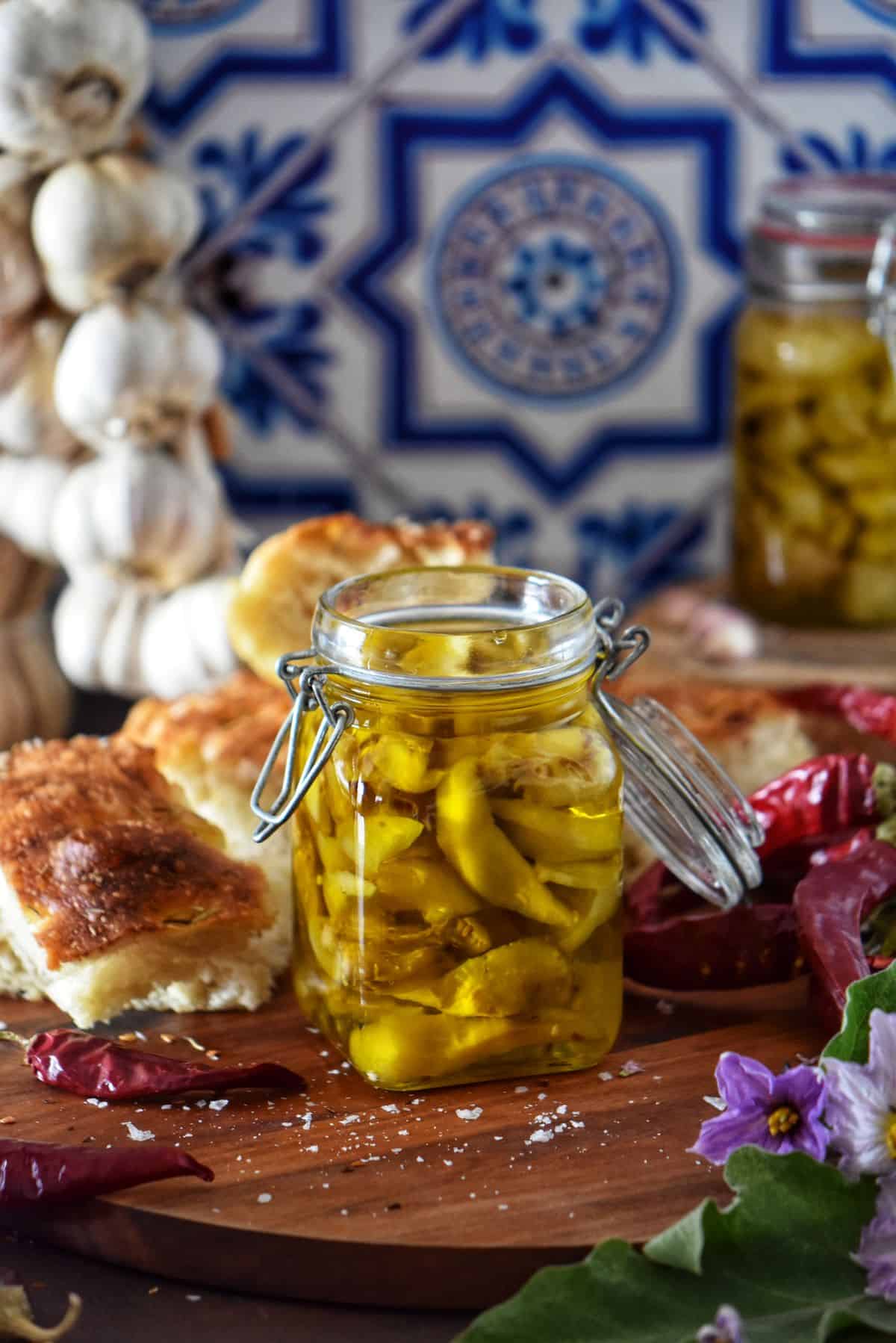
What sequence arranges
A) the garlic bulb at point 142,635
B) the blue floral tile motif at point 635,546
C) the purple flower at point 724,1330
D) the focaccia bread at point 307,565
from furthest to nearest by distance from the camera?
1. the blue floral tile motif at point 635,546
2. the garlic bulb at point 142,635
3. the focaccia bread at point 307,565
4. the purple flower at point 724,1330

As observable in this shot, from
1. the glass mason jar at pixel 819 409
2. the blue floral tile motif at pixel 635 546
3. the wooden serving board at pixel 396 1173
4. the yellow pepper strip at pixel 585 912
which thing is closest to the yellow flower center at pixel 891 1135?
the wooden serving board at pixel 396 1173

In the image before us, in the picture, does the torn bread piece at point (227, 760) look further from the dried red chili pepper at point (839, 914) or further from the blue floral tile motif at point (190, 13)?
the blue floral tile motif at point (190, 13)

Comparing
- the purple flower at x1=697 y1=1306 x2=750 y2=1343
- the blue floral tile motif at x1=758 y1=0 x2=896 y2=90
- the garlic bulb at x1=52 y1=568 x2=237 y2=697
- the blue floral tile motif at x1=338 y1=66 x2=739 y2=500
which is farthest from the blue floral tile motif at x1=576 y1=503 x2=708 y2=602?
the purple flower at x1=697 y1=1306 x2=750 y2=1343

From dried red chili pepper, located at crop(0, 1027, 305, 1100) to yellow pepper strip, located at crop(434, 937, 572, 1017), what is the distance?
0.12m

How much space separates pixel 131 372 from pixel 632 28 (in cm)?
→ 68

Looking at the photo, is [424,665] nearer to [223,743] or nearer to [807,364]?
[223,743]

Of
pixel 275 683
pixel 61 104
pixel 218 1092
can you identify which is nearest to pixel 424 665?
pixel 218 1092

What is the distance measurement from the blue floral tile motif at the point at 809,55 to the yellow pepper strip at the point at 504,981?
43.2 inches

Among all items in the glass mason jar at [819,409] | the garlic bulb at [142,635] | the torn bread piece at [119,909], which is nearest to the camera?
the torn bread piece at [119,909]

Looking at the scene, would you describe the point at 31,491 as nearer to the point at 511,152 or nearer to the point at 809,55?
the point at 511,152

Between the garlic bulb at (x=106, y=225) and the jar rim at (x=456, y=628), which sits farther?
the garlic bulb at (x=106, y=225)

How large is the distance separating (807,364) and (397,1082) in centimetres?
87

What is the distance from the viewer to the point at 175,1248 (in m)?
0.89

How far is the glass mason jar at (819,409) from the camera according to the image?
1.59 metres
